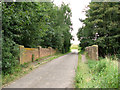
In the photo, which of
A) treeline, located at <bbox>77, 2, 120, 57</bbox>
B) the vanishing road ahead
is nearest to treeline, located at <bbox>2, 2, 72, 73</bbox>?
the vanishing road ahead

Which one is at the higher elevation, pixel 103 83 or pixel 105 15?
pixel 105 15

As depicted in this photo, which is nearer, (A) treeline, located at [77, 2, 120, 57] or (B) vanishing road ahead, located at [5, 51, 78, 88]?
(B) vanishing road ahead, located at [5, 51, 78, 88]

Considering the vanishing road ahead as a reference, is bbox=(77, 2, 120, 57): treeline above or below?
above

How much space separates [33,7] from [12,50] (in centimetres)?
380

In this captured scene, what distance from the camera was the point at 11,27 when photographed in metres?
7.18

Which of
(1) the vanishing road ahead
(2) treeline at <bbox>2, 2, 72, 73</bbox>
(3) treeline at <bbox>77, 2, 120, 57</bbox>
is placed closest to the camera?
(1) the vanishing road ahead

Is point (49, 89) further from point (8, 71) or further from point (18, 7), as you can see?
point (18, 7)

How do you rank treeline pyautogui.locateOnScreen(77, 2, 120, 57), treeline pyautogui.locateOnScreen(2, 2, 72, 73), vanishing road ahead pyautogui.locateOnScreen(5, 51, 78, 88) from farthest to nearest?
treeline pyautogui.locateOnScreen(77, 2, 120, 57)
treeline pyautogui.locateOnScreen(2, 2, 72, 73)
vanishing road ahead pyautogui.locateOnScreen(5, 51, 78, 88)

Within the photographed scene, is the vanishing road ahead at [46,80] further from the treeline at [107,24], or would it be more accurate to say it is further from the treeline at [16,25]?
the treeline at [107,24]

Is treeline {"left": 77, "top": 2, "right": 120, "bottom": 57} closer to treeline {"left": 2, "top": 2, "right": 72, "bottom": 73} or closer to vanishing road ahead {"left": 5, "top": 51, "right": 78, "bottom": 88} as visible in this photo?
treeline {"left": 2, "top": 2, "right": 72, "bottom": 73}

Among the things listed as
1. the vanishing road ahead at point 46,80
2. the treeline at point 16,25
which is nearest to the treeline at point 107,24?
the treeline at point 16,25

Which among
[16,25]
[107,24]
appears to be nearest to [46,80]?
[16,25]

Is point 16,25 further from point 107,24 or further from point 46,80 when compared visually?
point 107,24

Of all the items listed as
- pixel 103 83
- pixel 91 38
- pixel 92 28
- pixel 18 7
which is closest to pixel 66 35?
pixel 91 38
